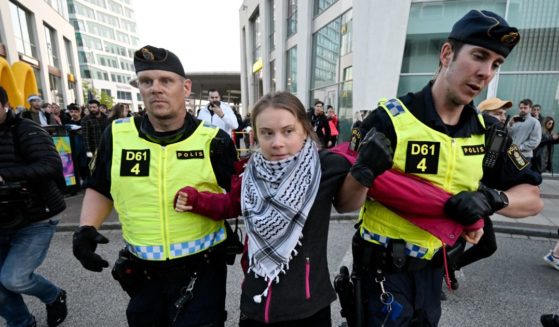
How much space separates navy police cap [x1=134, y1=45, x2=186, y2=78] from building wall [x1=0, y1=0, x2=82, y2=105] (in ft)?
64.7

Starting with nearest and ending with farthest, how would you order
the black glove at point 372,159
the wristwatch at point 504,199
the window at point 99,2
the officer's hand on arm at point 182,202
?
1. the black glove at point 372,159
2. the wristwatch at point 504,199
3. the officer's hand on arm at point 182,202
4. the window at point 99,2

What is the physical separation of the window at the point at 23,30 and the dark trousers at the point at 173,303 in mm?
22625

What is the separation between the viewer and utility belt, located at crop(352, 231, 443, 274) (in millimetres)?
1479

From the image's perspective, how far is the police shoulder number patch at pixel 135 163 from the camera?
1.56 m

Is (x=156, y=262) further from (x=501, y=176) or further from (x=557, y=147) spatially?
(x=557, y=147)

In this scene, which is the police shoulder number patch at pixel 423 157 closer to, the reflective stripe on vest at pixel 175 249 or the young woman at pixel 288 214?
the young woman at pixel 288 214

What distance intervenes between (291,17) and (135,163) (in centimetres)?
1736

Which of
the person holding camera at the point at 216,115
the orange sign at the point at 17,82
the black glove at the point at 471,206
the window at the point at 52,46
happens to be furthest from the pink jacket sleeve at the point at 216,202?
the window at the point at 52,46

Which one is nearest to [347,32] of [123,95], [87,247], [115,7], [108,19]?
[87,247]

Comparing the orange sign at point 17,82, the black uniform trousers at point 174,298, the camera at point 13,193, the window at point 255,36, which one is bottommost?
the black uniform trousers at point 174,298

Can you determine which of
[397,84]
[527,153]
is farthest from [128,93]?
[527,153]

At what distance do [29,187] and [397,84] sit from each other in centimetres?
915

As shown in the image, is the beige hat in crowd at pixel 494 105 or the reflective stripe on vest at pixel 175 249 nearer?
the reflective stripe on vest at pixel 175 249

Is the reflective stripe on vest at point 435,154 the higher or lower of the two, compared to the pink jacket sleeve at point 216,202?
higher
